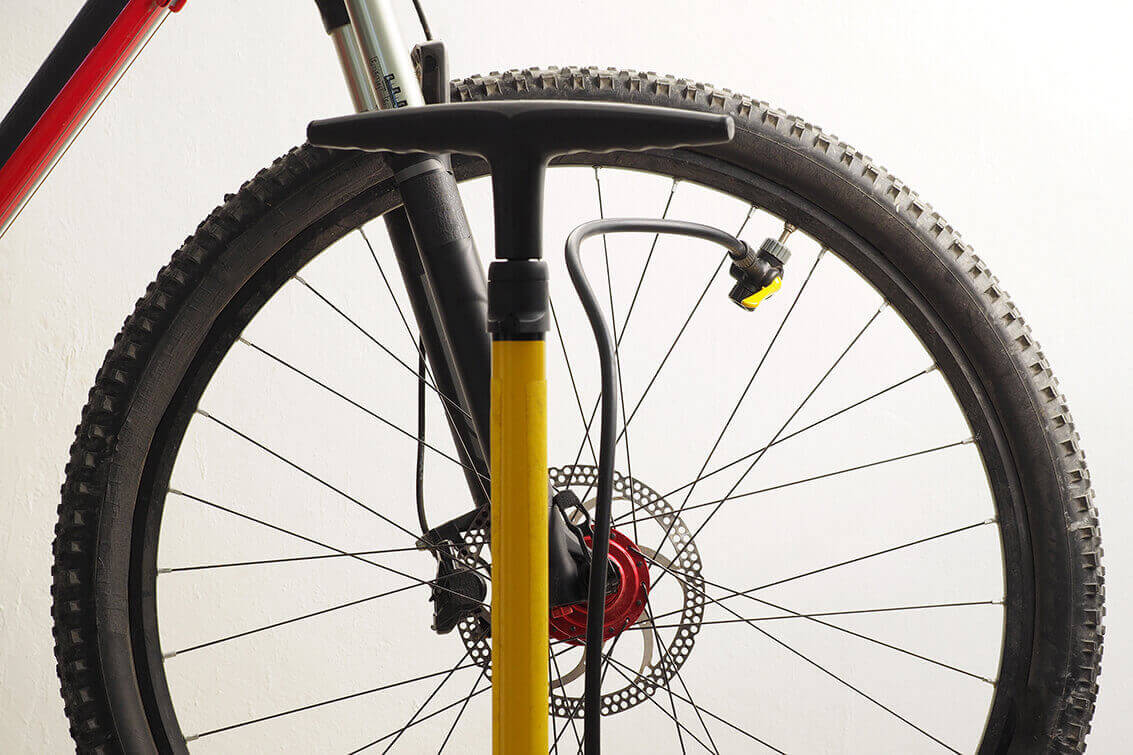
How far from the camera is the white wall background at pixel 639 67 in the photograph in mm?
1084

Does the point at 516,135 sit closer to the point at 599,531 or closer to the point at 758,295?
the point at 599,531

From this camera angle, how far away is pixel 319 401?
1143 mm

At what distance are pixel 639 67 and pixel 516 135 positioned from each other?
83 centimetres

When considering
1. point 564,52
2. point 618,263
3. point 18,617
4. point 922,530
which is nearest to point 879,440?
point 922,530

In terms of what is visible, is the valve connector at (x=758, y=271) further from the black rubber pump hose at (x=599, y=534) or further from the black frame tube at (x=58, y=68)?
the black frame tube at (x=58, y=68)

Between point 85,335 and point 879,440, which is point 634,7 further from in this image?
point 85,335

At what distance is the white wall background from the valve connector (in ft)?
1.97

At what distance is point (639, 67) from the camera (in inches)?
43.4

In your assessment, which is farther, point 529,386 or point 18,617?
point 18,617

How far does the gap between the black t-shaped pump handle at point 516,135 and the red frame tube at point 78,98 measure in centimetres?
34

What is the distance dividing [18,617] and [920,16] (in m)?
1.36

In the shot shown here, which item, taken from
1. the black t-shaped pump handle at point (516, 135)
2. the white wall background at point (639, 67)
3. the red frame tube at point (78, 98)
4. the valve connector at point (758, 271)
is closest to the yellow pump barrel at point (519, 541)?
the black t-shaped pump handle at point (516, 135)

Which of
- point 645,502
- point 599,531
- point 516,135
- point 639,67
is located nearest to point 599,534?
point 599,531

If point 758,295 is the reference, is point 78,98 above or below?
above
